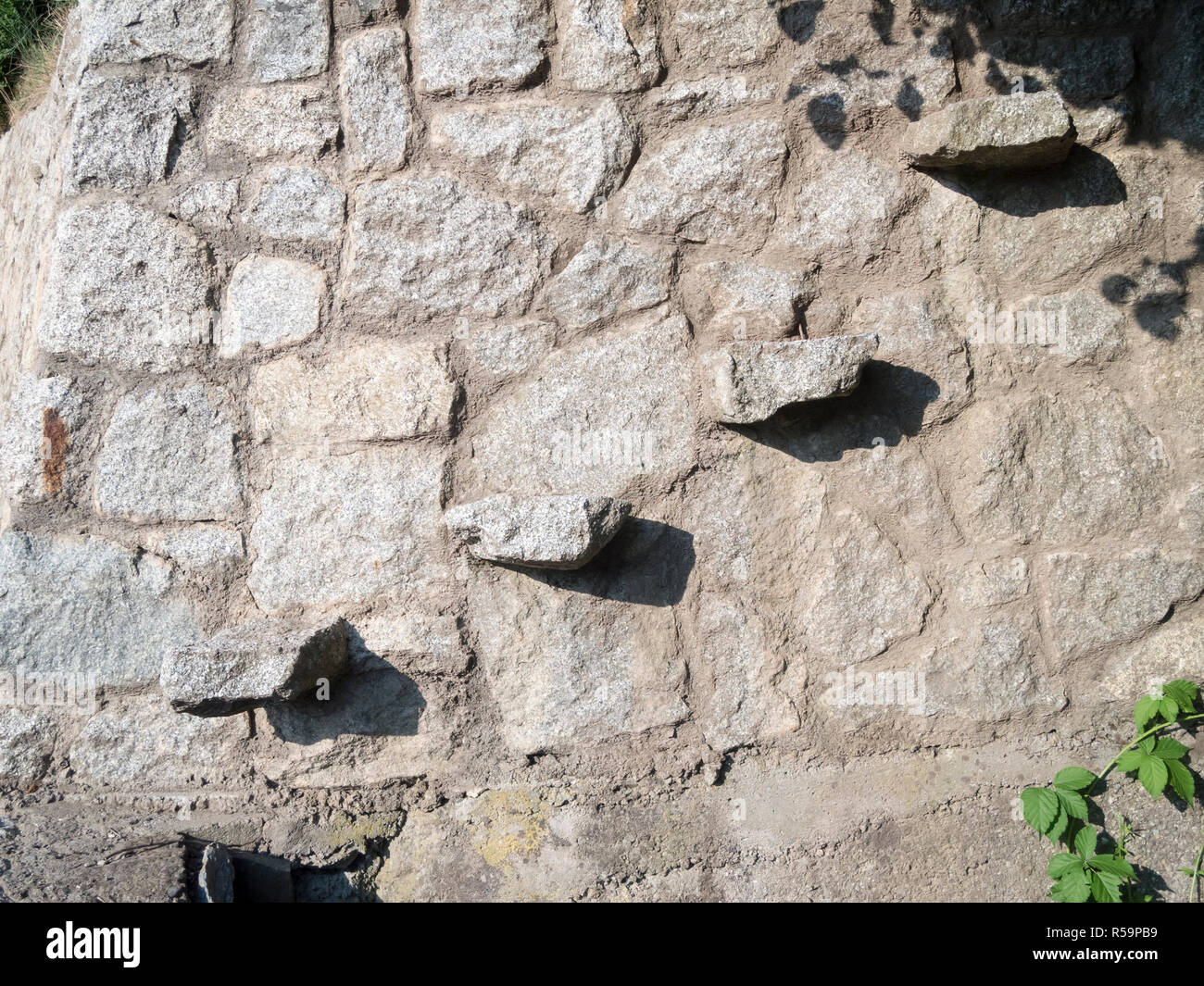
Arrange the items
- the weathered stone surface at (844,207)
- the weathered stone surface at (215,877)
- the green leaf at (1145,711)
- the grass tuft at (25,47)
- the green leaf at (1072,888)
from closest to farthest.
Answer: the weathered stone surface at (215,877) → the green leaf at (1072,888) → the green leaf at (1145,711) → the weathered stone surface at (844,207) → the grass tuft at (25,47)

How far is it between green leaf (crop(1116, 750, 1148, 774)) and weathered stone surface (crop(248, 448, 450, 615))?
1571 millimetres

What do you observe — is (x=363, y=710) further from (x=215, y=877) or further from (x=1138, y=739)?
(x=1138, y=739)

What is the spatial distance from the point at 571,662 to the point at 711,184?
Result: 116cm

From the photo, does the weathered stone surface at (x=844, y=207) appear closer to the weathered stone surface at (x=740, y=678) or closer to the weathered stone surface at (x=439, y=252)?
the weathered stone surface at (x=439, y=252)

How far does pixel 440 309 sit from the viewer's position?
2.23 meters

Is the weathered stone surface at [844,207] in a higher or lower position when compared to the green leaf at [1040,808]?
higher

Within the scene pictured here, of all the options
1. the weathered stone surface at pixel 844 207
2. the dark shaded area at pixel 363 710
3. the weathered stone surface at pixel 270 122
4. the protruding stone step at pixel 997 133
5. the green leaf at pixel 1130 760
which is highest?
the weathered stone surface at pixel 270 122

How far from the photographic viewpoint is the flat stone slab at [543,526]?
199 centimetres

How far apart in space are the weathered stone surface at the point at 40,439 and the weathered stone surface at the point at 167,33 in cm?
80

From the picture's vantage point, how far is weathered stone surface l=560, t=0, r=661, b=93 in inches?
87.5

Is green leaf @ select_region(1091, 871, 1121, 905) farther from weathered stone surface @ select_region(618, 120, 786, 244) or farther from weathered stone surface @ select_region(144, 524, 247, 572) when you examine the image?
weathered stone surface @ select_region(144, 524, 247, 572)

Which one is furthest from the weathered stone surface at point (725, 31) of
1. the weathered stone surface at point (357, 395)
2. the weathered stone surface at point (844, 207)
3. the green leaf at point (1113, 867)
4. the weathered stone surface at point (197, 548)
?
the green leaf at point (1113, 867)

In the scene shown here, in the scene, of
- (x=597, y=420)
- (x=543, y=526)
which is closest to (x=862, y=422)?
(x=597, y=420)

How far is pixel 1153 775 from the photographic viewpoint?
204 centimetres
